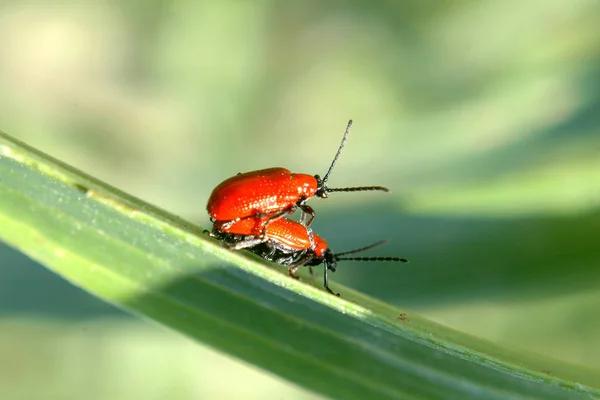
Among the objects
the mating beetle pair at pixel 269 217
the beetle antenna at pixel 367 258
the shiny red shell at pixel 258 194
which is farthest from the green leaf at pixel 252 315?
the beetle antenna at pixel 367 258

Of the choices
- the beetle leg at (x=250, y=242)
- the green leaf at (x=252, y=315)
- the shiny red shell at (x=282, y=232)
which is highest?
the shiny red shell at (x=282, y=232)

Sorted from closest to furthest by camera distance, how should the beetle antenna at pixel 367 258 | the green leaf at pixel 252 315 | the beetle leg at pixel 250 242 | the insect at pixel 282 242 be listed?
1. the green leaf at pixel 252 315
2. the beetle leg at pixel 250 242
3. the insect at pixel 282 242
4. the beetle antenna at pixel 367 258

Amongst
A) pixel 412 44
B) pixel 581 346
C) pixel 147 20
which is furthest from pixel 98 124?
pixel 581 346

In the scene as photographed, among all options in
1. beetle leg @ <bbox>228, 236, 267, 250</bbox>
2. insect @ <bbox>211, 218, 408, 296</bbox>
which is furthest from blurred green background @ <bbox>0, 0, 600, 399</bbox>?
beetle leg @ <bbox>228, 236, 267, 250</bbox>

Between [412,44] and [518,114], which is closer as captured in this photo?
[518,114]

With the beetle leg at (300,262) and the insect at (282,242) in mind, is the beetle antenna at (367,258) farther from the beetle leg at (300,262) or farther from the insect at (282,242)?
the beetle leg at (300,262)

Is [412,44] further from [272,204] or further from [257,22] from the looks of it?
[272,204]

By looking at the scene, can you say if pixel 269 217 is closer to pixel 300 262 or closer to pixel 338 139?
pixel 300 262
